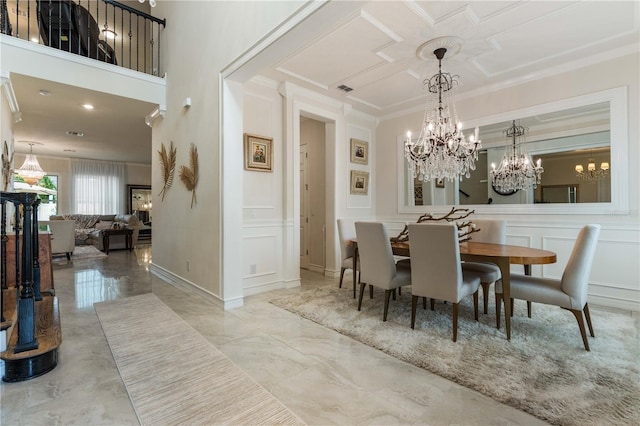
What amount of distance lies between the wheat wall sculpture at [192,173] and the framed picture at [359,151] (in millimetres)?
2560

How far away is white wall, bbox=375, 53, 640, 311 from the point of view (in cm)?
318

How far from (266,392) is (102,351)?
1416mm

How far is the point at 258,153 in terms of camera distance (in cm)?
390

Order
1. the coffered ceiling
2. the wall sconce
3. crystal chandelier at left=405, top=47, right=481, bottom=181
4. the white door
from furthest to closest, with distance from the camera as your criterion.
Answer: the white door, the wall sconce, crystal chandelier at left=405, top=47, right=481, bottom=181, the coffered ceiling

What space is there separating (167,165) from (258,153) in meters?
1.58

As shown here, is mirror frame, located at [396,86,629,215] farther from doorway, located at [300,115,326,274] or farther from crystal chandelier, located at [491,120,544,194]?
doorway, located at [300,115,326,274]

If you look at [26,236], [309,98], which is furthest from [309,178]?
[26,236]

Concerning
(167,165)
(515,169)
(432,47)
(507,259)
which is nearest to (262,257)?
(167,165)

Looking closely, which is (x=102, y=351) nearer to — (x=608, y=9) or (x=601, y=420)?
(x=601, y=420)

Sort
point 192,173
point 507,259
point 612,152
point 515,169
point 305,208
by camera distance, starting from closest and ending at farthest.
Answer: point 507,259 → point 612,152 → point 192,173 → point 515,169 → point 305,208

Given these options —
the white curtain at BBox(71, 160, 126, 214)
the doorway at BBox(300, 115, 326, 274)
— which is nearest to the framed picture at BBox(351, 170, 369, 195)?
the doorway at BBox(300, 115, 326, 274)

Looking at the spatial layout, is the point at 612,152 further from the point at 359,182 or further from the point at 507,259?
the point at 359,182

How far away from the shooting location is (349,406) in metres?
1.60

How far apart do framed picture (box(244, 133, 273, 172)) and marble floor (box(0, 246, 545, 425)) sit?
1856mm
